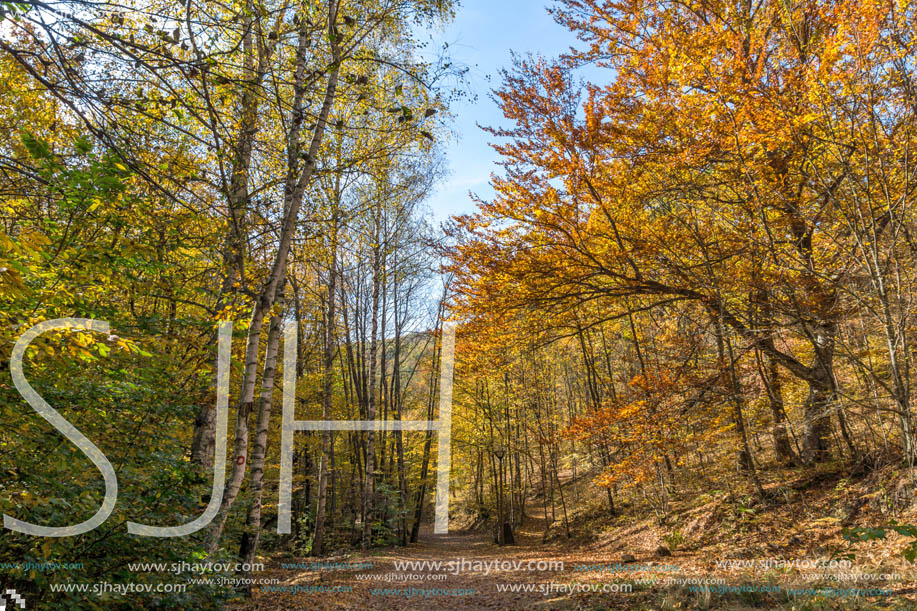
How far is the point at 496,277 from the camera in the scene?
6.78 metres

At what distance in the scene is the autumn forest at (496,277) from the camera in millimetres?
3303

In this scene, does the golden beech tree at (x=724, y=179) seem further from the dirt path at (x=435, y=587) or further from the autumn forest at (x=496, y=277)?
the dirt path at (x=435, y=587)

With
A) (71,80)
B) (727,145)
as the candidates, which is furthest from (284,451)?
(727,145)

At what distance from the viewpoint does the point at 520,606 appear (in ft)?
19.9

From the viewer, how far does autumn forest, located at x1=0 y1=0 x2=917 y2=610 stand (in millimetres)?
3303

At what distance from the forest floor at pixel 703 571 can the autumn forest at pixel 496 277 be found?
0.06m

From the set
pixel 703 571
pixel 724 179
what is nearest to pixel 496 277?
pixel 724 179

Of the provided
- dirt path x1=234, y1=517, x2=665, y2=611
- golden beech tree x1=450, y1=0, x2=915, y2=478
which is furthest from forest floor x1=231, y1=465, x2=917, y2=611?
golden beech tree x1=450, y1=0, x2=915, y2=478

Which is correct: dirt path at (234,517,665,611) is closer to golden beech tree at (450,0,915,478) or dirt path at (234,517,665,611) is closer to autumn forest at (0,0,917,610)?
autumn forest at (0,0,917,610)

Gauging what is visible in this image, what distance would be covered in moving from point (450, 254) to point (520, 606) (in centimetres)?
511

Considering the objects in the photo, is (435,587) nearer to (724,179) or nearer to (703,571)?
(703,571)

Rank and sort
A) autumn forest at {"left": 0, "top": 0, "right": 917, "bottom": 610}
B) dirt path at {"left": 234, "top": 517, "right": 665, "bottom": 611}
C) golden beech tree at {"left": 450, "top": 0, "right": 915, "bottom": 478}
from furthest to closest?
dirt path at {"left": 234, "top": 517, "right": 665, "bottom": 611}, golden beech tree at {"left": 450, "top": 0, "right": 915, "bottom": 478}, autumn forest at {"left": 0, "top": 0, "right": 917, "bottom": 610}

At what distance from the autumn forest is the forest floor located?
62mm

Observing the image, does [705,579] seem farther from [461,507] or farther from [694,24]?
[461,507]
